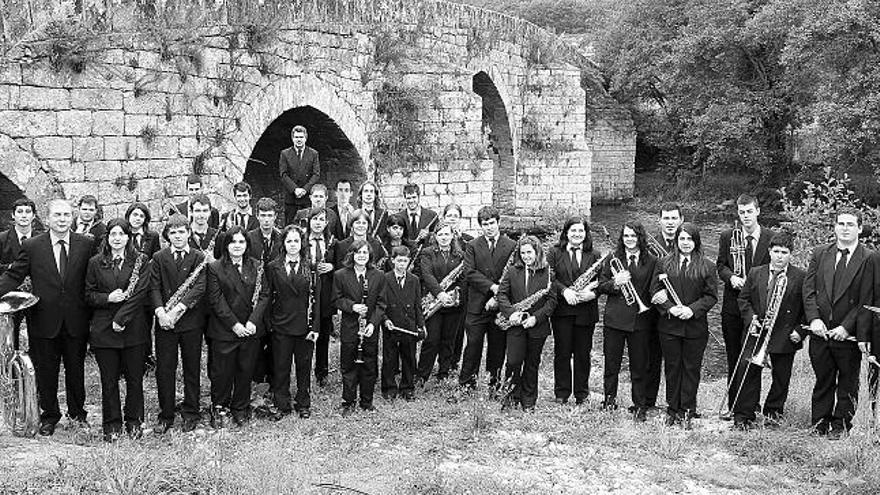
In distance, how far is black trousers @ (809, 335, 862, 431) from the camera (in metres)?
6.68

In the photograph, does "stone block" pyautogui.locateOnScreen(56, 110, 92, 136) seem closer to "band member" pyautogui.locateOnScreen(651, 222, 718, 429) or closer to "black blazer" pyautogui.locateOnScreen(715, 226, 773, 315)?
"band member" pyautogui.locateOnScreen(651, 222, 718, 429)

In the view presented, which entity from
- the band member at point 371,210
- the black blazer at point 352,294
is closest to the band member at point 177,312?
the black blazer at point 352,294

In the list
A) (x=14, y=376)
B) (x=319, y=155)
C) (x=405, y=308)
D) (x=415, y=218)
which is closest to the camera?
(x=14, y=376)

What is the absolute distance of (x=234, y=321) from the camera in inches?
264

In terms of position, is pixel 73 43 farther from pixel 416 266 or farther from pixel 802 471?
pixel 802 471

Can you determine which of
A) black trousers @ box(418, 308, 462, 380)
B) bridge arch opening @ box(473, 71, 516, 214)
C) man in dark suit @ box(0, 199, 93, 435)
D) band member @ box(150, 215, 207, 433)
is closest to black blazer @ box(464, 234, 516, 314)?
black trousers @ box(418, 308, 462, 380)

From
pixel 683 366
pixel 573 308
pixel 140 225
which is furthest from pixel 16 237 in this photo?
pixel 683 366

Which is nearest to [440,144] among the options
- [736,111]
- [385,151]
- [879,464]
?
[385,151]

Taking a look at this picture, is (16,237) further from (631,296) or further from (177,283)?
(631,296)

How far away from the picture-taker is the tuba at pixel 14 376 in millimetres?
6043

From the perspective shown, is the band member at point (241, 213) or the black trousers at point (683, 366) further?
the band member at point (241, 213)

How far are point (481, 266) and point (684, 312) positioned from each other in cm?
185

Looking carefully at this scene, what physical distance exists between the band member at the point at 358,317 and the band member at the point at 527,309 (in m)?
1.03

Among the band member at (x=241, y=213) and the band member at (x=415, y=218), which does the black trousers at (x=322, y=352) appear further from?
the band member at (x=415, y=218)
